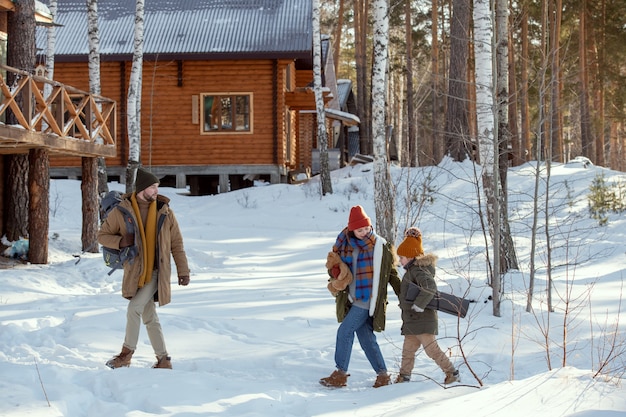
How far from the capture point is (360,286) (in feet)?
20.9

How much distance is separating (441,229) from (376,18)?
5867 mm

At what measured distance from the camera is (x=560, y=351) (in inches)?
309

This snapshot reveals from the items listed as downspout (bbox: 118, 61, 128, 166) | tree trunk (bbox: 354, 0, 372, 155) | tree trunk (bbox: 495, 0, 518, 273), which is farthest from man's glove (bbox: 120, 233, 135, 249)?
tree trunk (bbox: 354, 0, 372, 155)

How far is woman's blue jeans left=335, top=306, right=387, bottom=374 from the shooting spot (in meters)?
6.46

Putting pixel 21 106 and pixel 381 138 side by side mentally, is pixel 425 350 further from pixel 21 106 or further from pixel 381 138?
pixel 21 106

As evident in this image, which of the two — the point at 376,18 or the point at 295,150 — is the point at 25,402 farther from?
the point at 295,150

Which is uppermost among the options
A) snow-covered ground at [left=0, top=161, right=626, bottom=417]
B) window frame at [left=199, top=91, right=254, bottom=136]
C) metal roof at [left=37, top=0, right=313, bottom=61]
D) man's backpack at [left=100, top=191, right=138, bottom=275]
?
metal roof at [left=37, top=0, right=313, bottom=61]

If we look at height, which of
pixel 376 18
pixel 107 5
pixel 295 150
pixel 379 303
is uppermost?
pixel 107 5

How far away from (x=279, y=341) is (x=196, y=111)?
55.8ft

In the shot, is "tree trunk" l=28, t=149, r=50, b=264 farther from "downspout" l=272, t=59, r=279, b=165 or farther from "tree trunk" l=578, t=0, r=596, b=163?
"tree trunk" l=578, t=0, r=596, b=163

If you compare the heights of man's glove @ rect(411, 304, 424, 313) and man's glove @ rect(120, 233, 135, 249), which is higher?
man's glove @ rect(120, 233, 135, 249)

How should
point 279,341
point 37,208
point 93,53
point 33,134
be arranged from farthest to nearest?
point 93,53 < point 37,208 < point 33,134 < point 279,341

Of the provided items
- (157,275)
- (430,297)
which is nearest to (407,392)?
(430,297)

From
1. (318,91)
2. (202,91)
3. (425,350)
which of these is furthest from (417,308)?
(202,91)
